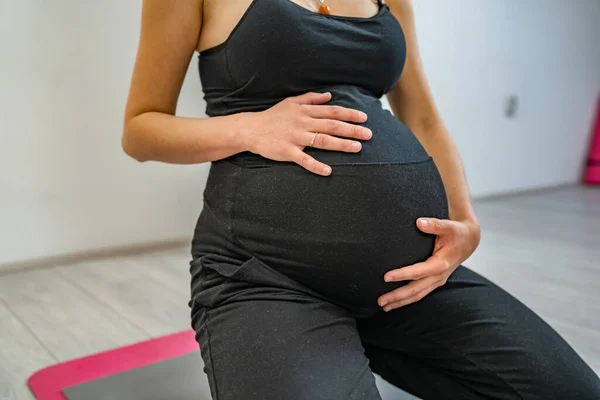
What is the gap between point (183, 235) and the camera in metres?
2.20

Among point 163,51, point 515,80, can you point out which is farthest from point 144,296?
point 515,80

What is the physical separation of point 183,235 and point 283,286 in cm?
149

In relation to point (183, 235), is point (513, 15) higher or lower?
Result: higher

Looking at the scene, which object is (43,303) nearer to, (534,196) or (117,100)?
(117,100)

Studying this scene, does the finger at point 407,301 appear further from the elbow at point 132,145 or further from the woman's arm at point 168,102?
the elbow at point 132,145

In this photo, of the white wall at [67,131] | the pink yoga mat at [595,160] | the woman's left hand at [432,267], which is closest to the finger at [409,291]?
the woman's left hand at [432,267]

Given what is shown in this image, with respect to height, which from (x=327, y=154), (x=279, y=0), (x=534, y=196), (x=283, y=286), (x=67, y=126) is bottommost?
(x=534, y=196)

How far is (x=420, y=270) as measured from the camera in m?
0.79

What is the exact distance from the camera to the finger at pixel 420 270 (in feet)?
2.54

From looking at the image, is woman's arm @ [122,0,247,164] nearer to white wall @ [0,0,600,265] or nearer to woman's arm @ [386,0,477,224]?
woman's arm @ [386,0,477,224]

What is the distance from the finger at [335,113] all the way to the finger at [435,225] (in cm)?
17

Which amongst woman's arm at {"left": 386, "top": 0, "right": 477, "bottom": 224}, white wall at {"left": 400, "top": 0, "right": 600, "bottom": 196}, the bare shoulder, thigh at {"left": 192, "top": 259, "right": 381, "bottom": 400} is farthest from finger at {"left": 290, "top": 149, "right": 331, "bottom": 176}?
white wall at {"left": 400, "top": 0, "right": 600, "bottom": 196}

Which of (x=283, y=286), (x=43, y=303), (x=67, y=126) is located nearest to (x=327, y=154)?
(x=283, y=286)

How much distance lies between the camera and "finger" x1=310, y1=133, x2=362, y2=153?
766 mm
